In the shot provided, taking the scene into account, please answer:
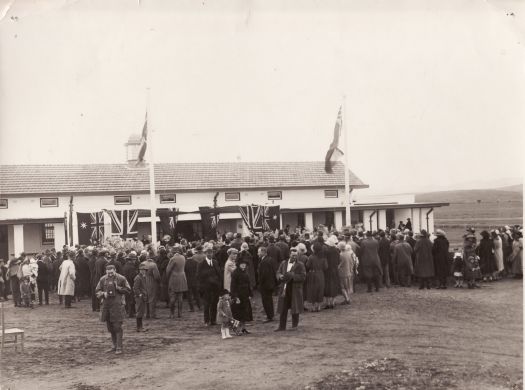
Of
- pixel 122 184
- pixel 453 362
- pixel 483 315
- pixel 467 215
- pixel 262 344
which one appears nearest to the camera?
pixel 453 362

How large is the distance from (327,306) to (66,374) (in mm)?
6508

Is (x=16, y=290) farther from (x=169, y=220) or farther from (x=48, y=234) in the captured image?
(x=48, y=234)

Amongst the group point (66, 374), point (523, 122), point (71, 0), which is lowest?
point (66, 374)

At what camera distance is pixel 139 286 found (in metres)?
12.5

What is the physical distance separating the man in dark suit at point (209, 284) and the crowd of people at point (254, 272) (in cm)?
2

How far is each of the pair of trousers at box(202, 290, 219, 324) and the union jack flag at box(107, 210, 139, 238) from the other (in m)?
10.3

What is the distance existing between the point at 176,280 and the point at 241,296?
2.65 metres

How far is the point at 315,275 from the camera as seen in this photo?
522 inches

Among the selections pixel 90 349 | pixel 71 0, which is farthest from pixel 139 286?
pixel 71 0

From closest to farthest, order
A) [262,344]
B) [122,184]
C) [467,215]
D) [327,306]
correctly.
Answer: [262,344]
[327,306]
[122,184]
[467,215]

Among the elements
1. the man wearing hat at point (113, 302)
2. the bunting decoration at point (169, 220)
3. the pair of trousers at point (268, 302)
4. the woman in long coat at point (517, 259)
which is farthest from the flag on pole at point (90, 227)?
the woman in long coat at point (517, 259)

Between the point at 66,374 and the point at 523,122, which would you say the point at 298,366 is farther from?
the point at 523,122

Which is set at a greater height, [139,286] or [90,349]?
[139,286]

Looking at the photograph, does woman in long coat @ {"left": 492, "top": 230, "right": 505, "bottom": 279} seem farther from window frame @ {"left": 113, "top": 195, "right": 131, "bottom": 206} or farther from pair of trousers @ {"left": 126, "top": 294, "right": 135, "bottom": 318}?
window frame @ {"left": 113, "top": 195, "right": 131, "bottom": 206}
